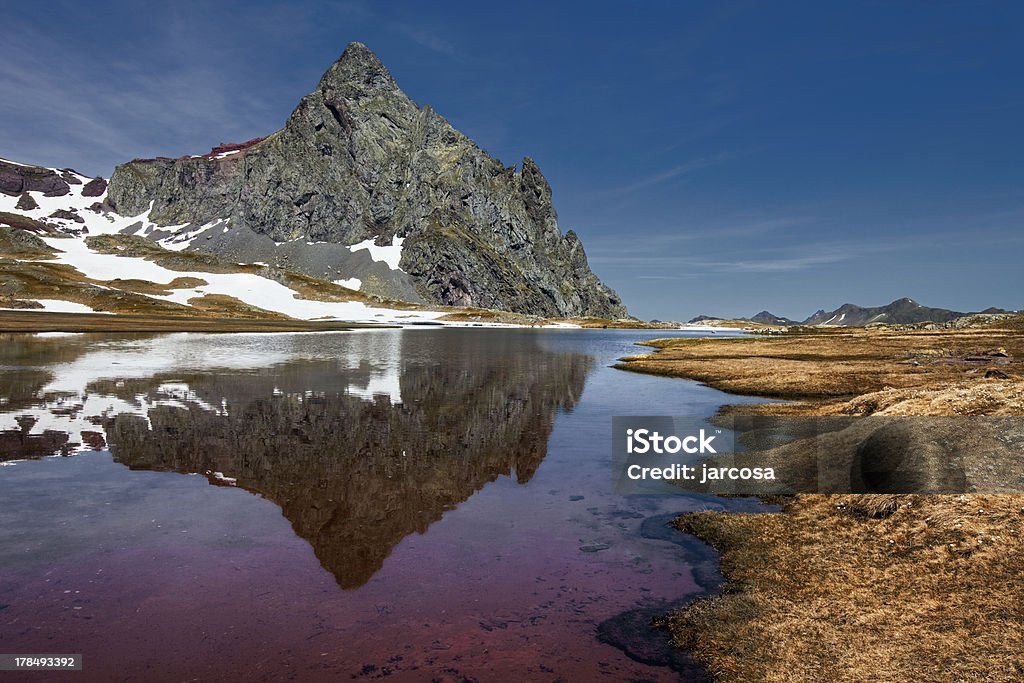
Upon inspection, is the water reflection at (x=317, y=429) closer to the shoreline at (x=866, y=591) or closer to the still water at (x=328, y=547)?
the still water at (x=328, y=547)

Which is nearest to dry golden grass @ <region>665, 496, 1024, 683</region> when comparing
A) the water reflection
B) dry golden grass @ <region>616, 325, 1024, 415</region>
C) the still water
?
the still water

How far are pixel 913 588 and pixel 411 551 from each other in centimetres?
1139

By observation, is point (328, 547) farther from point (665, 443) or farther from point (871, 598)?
point (665, 443)

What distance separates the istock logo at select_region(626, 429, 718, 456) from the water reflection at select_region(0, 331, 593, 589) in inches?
191

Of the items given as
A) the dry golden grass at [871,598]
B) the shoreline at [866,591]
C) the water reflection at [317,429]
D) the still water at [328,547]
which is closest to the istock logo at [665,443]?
the still water at [328,547]

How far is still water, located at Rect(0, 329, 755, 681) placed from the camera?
10000 mm

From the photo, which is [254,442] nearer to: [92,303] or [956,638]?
[956,638]

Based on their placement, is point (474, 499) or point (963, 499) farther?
point (474, 499)

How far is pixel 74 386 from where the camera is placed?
3959 centimetres

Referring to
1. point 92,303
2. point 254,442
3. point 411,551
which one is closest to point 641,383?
point 254,442

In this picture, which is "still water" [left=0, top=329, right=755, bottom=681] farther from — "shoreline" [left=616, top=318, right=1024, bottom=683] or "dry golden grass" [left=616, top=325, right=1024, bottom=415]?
"dry golden grass" [left=616, top=325, right=1024, bottom=415]

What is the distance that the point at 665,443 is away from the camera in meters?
28.6

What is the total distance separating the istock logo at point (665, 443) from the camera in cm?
2678

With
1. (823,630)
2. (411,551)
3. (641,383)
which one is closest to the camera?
(823,630)
